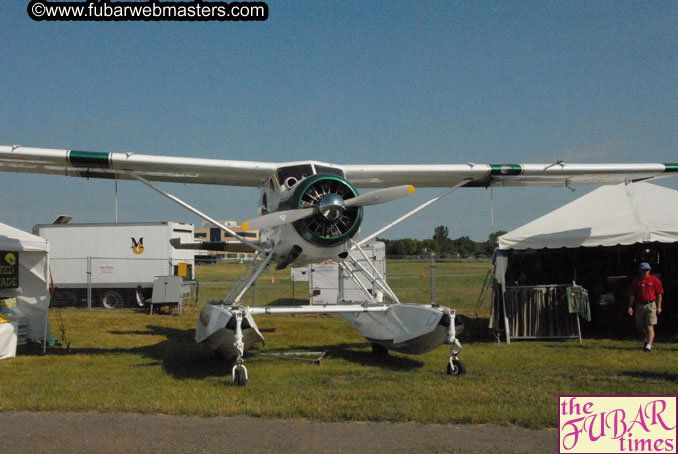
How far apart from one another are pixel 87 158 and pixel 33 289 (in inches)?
119

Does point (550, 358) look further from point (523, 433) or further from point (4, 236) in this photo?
point (4, 236)

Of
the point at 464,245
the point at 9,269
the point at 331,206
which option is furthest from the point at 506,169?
the point at 464,245

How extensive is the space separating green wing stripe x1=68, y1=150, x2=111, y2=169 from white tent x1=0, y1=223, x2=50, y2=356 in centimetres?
186

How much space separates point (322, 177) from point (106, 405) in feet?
12.9

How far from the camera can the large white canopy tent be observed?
10305 millimetres

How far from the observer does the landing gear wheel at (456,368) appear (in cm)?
739

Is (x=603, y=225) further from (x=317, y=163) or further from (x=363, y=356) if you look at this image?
(x=317, y=163)

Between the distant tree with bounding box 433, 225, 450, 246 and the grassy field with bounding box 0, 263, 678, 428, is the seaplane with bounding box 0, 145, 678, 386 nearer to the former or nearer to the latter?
the grassy field with bounding box 0, 263, 678, 428

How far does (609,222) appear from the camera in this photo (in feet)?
35.9

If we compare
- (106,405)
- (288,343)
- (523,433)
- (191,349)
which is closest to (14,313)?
(191,349)

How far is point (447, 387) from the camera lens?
6.54 meters

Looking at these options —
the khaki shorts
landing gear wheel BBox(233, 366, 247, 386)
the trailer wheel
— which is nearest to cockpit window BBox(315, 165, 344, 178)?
landing gear wheel BBox(233, 366, 247, 386)

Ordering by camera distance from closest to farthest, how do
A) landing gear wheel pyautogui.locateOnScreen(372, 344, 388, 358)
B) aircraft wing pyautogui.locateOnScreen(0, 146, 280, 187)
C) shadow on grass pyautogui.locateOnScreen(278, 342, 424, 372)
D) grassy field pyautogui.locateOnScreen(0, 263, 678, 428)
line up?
grassy field pyautogui.locateOnScreen(0, 263, 678, 428) < shadow on grass pyautogui.locateOnScreen(278, 342, 424, 372) < aircraft wing pyautogui.locateOnScreen(0, 146, 280, 187) < landing gear wheel pyautogui.locateOnScreen(372, 344, 388, 358)

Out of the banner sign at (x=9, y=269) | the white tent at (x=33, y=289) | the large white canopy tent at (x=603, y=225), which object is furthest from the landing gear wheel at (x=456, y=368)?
the banner sign at (x=9, y=269)
